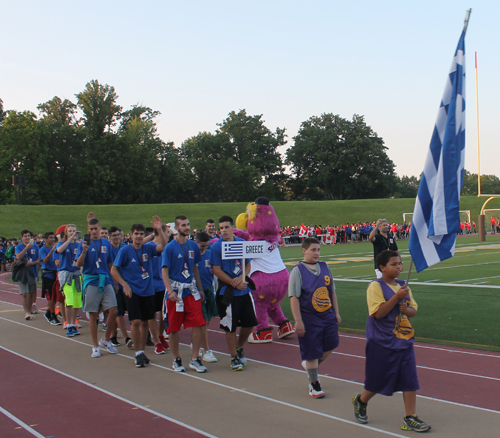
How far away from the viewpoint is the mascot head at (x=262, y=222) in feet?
29.3

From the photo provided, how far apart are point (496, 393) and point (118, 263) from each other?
4965mm

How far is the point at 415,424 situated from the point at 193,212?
52.2 meters

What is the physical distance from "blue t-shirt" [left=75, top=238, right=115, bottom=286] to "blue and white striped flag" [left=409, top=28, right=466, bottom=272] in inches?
206

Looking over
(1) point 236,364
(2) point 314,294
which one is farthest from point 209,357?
(2) point 314,294

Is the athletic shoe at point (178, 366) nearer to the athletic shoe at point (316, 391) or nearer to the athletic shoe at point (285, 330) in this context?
the athletic shoe at point (316, 391)

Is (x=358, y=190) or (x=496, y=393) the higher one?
(x=358, y=190)

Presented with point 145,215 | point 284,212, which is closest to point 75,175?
point 145,215

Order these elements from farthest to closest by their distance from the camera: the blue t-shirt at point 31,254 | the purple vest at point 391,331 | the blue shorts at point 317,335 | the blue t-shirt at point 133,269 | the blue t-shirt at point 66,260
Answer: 1. the blue t-shirt at point 31,254
2. the blue t-shirt at point 66,260
3. the blue t-shirt at point 133,269
4. the blue shorts at point 317,335
5. the purple vest at point 391,331

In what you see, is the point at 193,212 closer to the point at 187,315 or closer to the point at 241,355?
the point at 241,355

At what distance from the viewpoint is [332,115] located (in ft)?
310

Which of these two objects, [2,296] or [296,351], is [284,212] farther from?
[296,351]

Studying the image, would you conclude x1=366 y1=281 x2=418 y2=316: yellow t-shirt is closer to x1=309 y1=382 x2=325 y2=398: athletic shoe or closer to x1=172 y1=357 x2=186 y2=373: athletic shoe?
x1=309 y1=382 x2=325 y2=398: athletic shoe

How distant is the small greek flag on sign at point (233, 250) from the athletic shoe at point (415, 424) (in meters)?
3.10

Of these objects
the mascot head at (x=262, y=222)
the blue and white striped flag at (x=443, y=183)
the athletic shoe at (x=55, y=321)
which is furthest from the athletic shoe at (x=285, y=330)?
the athletic shoe at (x=55, y=321)
